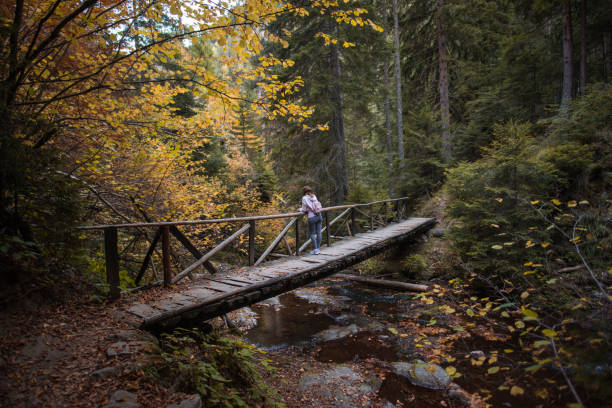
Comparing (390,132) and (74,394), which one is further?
(390,132)

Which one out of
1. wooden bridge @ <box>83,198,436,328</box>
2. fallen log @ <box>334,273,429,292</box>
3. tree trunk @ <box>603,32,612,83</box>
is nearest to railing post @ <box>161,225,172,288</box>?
wooden bridge @ <box>83,198,436,328</box>

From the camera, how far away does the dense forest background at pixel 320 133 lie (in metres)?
3.12

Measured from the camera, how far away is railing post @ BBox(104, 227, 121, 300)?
13.0 feet

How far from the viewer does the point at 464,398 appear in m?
4.16

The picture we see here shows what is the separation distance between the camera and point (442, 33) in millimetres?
14102

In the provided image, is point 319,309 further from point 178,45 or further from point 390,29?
point 390,29

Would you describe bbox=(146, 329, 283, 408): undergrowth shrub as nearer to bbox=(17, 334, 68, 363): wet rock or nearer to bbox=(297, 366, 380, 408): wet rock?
bbox=(17, 334, 68, 363): wet rock

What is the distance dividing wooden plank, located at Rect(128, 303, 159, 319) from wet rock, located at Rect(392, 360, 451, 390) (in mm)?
4186

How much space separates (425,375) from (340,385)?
153 centimetres

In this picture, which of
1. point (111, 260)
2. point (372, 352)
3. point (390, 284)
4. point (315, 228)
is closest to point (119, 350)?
point (111, 260)

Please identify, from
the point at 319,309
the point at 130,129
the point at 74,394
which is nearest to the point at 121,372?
the point at 74,394

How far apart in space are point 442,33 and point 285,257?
581 inches

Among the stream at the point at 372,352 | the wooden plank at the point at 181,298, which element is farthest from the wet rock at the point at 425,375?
the wooden plank at the point at 181,298

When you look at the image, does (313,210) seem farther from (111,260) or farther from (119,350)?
(119,350)
